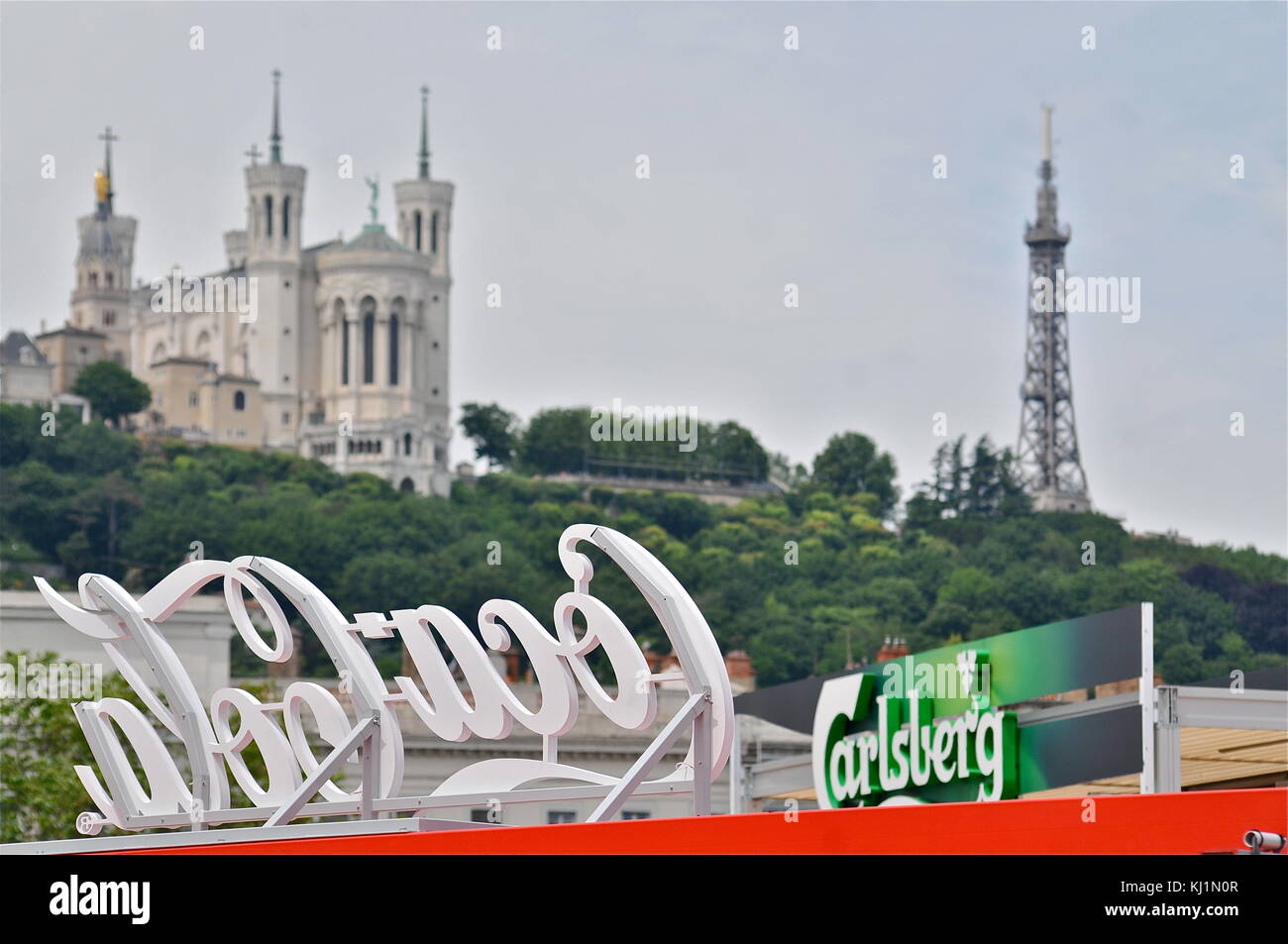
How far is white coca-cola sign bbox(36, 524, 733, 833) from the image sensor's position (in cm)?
1509

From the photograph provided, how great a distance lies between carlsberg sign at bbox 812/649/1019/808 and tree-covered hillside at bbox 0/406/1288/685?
95.4m

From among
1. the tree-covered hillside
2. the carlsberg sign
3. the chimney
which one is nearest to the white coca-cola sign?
the carlsberg sign

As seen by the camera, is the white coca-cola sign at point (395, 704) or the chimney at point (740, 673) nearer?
the white coca-cola sign at point (395, 704)

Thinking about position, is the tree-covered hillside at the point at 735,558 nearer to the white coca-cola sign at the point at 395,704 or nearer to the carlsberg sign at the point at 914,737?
the carlsberg sign at the point at 914,737

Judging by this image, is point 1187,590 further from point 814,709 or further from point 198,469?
point 814,709

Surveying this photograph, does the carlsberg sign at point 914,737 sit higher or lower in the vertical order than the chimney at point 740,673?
lower

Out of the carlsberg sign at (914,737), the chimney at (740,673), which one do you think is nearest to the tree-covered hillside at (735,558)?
the chimney at (740,673)

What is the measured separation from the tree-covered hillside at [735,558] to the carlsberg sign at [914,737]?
95432 millimetres

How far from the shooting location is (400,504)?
187 metres

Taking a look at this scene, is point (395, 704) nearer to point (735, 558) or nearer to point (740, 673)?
point (740, 673)

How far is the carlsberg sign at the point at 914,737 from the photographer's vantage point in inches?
1004

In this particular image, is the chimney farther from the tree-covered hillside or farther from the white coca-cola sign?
the white coca-cola sign

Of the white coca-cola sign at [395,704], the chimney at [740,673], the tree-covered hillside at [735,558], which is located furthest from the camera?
the tree-covered hillside at [735,558]
